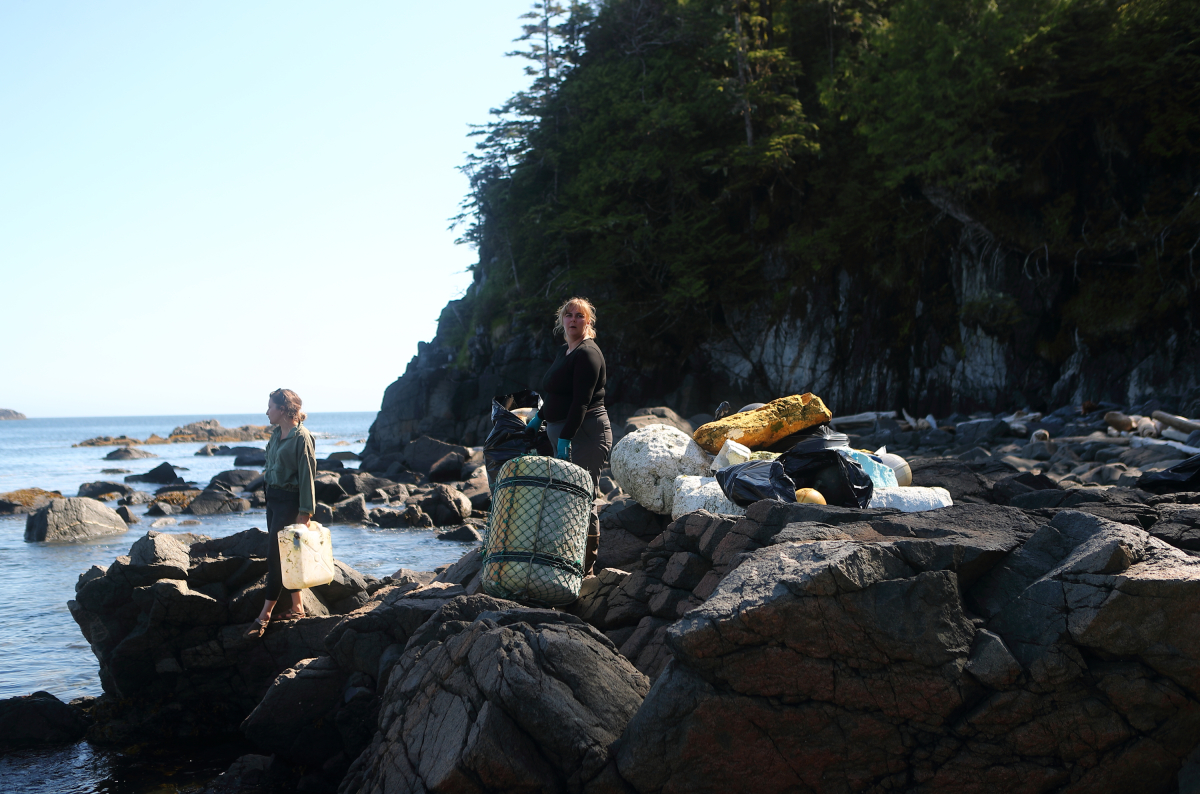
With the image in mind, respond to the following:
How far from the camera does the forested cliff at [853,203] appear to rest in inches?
812

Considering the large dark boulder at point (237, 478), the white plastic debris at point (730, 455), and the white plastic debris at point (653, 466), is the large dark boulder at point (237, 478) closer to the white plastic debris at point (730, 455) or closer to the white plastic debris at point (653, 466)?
the white plastic debris at point (653, 466)

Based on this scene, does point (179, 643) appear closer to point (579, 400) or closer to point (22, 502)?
point (579, 400)

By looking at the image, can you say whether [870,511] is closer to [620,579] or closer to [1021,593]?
[1021,593]

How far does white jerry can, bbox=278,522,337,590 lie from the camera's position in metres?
5.84

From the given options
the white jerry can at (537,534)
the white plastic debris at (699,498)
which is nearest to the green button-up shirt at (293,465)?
the white jerry can at (537,534)

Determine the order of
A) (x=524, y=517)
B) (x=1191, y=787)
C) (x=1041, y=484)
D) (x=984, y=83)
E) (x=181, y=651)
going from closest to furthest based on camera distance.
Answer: (x=1191, y=787)
(x=524, y=517)
(x=181, y=651)
(x=1041, y=484)
(x=984, y=83)

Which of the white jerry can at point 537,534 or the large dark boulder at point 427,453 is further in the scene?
the large dark boulder at point 427,453

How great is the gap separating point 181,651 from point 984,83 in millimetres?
22482

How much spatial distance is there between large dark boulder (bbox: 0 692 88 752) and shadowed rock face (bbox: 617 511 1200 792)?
455 cm

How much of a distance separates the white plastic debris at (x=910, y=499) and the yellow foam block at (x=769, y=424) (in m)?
1.30

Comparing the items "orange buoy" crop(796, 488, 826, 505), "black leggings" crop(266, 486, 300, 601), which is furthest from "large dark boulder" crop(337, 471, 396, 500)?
"orange buoy" crop(796, 488, 826, 505)

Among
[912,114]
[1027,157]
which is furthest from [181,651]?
[1027,157]

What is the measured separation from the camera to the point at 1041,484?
21.6 feet

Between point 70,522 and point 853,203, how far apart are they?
903 inches
